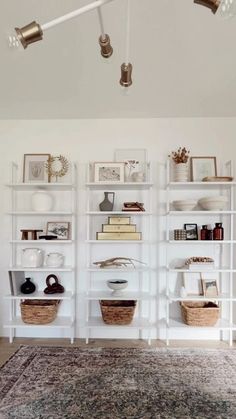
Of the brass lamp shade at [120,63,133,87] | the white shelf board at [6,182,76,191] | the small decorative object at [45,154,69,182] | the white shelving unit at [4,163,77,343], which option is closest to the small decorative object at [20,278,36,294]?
the white shelving unit at [4,163,77,343]

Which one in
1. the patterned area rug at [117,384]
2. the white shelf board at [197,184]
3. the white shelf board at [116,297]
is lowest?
the patterned area rug at [117,384]

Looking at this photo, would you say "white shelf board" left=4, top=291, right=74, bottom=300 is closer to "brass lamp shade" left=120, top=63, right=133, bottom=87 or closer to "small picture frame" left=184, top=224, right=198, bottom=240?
"small picture frame" left=184, top=224, right=198, bottom=240

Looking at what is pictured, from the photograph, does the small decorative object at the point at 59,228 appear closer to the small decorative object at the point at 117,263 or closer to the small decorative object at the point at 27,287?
the small decorative object at the point at 117,263

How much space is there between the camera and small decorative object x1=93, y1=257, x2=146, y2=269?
309cm

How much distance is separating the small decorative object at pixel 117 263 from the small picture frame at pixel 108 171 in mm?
815

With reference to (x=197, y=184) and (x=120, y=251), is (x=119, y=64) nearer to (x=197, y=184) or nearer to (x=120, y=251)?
(x=197, y=184)

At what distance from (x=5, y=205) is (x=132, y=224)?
1.40 m

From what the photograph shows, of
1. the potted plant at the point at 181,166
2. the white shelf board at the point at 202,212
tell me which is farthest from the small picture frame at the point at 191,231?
the potted plant at the point at 181,166

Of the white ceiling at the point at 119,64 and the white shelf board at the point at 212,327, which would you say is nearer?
the white ceiling at the point at 119,64

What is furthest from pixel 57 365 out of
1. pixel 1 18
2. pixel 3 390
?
pixel 1 18

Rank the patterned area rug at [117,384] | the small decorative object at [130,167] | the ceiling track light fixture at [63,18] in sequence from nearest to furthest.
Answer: the ceiling track light fixture at [63,18]
the patterned area rug at [117,384]
the small decorative object at [130,167]

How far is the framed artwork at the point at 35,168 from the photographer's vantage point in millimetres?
3297

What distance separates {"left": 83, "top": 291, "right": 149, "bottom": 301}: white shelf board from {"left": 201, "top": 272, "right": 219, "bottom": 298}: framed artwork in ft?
1.89

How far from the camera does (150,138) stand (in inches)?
131
